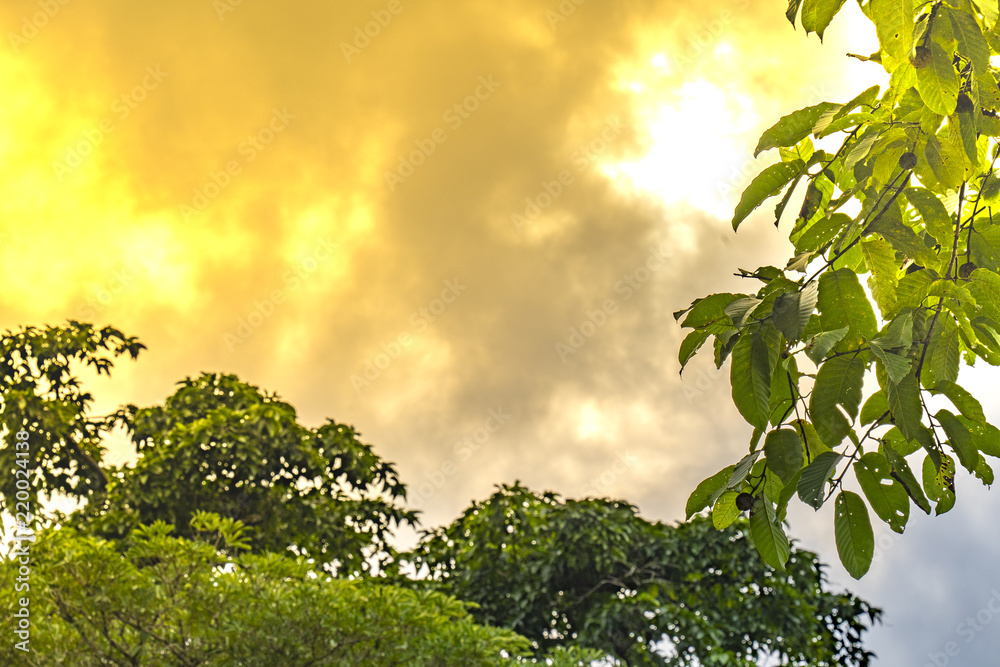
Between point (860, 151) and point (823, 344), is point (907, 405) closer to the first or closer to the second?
point (823, 344)

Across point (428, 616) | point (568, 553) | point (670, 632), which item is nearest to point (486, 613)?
point (568, 553)

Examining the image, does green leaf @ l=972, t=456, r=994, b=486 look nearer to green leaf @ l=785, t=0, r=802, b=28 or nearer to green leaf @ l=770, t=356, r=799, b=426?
green leaf @ l=770, t=356, r=799, b=426

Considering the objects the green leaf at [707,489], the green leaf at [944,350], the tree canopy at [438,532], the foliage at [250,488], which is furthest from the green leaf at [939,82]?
the foliage at [250,488]

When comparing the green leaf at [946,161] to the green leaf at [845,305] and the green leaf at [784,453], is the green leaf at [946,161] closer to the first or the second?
the green leaf at [845,305]

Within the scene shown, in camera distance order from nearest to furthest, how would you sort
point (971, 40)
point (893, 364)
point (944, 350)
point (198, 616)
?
1. point (893, 364)
2. point (971, 40)
3. point (944, 350)
4. point (198, 616)

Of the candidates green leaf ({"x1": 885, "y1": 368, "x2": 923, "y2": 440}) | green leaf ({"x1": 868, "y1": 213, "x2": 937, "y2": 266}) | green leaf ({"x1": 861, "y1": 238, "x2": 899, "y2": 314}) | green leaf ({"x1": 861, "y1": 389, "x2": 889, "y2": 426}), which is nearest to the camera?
green leaf ({"x1": 885, "y1": 368, "x2": 923, "y2": 440})

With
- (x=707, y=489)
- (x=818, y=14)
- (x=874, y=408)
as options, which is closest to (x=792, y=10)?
(x=818, y=14)

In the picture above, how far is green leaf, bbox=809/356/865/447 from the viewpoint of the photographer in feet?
3.84

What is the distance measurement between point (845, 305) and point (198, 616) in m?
3.80

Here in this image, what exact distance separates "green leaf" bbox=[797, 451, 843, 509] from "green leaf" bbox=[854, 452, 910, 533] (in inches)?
6.3

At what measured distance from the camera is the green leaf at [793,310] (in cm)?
107

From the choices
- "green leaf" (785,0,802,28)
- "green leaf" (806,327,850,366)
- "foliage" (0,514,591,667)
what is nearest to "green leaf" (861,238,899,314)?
"green leaf" (806,327,850,366)

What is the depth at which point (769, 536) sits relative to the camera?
127 cm

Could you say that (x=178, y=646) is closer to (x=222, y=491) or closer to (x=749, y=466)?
(x=222, y=491)
